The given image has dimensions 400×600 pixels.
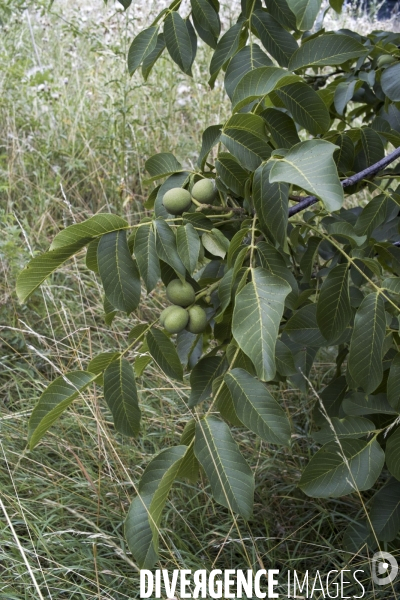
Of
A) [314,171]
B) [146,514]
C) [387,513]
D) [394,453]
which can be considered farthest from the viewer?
[387,513]

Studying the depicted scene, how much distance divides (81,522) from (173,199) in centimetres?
108

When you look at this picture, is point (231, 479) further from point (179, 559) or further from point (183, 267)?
point (179, 559)

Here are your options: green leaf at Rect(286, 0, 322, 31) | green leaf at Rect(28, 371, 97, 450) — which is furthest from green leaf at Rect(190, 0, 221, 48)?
green leaf at Rect(28, 371, 97, 450)

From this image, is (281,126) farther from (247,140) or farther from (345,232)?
(345,232)

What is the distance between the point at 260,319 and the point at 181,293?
0.21 metres

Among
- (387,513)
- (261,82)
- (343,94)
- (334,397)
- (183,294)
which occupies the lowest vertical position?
(387,513)

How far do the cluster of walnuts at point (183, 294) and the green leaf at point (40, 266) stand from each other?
16 centimetres

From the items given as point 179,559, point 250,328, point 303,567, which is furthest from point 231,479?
point 303,567

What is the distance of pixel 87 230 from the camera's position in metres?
0.94

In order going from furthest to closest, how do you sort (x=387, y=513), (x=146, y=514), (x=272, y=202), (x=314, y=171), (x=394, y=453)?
(x=387, y=513) < (x=394, y=453) < (x=146, y=514) < (x=272, y=202) < (x=314, y=171)

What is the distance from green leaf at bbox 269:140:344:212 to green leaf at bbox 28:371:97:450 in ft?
1.46

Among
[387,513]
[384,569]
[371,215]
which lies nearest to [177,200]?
[371,215]

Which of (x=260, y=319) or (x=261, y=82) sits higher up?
(x=261, y=82)

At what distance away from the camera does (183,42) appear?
1.19 m
